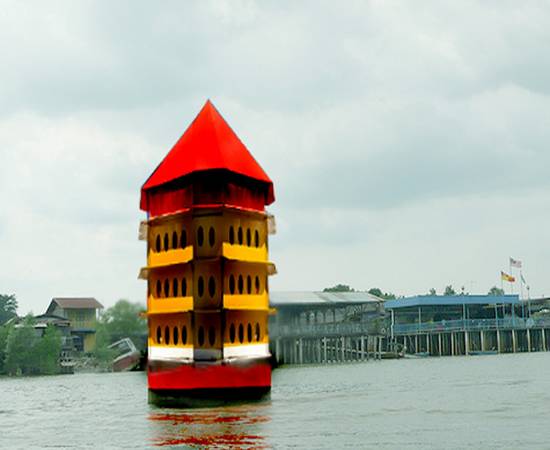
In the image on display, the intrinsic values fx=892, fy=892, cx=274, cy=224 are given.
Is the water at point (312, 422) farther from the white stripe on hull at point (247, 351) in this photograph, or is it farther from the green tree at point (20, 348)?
the green tree at point (20, 348)

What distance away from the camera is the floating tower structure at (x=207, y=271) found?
136 feet

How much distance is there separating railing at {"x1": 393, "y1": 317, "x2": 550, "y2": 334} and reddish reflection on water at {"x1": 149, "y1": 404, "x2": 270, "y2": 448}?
112 metres

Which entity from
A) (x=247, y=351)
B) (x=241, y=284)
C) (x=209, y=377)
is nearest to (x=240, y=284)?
(x=241, y=284)

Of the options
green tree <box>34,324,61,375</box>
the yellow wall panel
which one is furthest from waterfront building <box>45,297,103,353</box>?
the yellow wall panel

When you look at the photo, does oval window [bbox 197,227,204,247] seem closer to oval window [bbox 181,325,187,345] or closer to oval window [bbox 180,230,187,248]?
oval window [bbox 180,230,187,248]

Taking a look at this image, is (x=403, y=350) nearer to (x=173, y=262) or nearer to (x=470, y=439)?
(x=173, y=262)

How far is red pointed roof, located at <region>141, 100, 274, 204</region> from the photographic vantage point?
43312 millimetres

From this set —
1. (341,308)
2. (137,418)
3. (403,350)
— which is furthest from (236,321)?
(403,350)

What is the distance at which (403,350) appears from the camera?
151m

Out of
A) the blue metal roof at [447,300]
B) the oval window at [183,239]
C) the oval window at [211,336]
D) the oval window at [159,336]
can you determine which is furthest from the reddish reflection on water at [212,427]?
the blue metal roof at [447,300]

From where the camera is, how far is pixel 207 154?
43562mm

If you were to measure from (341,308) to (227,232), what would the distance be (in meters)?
85.7

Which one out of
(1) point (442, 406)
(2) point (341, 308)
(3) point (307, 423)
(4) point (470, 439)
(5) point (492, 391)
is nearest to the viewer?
(4) point (470, 439)

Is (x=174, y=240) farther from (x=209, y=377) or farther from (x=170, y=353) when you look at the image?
(x=209, y=377)
